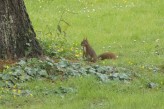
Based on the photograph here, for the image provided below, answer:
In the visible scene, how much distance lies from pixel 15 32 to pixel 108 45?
5.00 m

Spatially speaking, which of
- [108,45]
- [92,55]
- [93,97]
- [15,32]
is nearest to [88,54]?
[92,55]

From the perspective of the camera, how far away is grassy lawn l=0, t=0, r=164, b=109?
780 cm

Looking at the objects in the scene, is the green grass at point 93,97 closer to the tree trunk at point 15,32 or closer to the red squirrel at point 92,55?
the tree trunk at point 15,32

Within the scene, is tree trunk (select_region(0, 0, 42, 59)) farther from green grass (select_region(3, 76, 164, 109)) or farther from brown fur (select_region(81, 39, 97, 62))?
brown fur (select_region(81, 39, 97, 62))

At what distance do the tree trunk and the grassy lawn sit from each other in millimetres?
1305

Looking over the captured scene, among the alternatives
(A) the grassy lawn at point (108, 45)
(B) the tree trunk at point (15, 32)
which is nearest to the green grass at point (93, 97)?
(A) the grassy lawn at point (108, 45)

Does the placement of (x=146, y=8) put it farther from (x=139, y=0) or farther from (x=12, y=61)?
(x=12, y=61)

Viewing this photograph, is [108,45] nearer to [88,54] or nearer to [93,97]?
[88,54]

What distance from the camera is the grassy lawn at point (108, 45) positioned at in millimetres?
7801


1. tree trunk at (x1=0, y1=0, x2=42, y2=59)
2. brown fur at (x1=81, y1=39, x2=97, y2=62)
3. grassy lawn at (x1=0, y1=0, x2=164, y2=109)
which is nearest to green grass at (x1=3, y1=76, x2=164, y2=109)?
grassy lawn at (x1=0, y1=0, x2=164, y2=109)

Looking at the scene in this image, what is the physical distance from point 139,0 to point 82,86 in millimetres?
12428

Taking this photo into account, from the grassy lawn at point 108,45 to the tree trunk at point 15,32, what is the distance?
4.28 feet

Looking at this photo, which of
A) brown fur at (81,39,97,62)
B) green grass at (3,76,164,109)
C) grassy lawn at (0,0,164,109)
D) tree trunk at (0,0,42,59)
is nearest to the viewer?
green grass at (3,76,164,109)

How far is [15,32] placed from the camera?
9.85 meters
